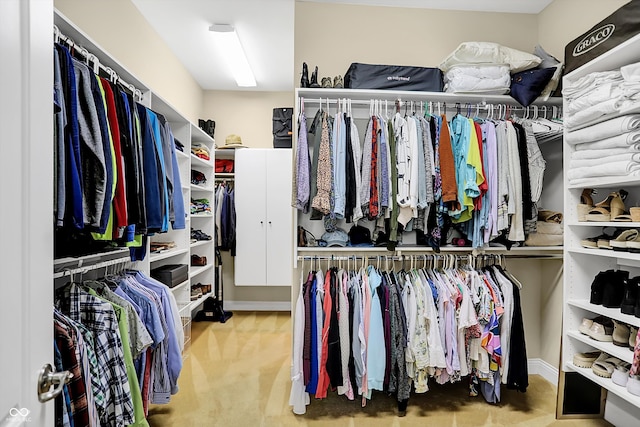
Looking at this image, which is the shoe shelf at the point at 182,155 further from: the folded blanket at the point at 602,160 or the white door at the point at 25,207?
the folded blanket at the point at 602,160

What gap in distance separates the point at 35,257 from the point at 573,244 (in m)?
2.42

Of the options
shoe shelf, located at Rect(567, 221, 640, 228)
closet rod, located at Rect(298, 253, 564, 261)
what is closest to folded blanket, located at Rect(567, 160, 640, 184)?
shoe shelf, located at Rect(567, 221, 640, 228)

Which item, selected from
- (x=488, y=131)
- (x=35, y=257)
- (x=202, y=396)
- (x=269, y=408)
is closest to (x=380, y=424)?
(x=269, y=408)

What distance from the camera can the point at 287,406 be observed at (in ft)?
7.66

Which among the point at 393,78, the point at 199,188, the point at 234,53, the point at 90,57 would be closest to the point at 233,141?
the point at 199,188

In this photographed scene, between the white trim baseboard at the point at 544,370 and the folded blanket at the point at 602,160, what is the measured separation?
1.51 meters

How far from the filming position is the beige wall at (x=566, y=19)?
7.35 feet

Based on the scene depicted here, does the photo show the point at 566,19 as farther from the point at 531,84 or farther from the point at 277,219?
the point at 277,219

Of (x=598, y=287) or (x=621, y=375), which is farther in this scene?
(x=598, y=287)

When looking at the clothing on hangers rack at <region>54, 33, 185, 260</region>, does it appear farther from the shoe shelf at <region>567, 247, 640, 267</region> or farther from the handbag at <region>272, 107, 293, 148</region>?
the handbag at <region>272, 107, 293, 148</region>

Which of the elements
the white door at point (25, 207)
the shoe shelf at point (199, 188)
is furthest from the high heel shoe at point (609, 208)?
the shoe shelf at point (199, 188)

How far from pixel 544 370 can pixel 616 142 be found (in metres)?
1.80

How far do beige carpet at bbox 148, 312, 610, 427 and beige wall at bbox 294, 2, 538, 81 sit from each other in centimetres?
219

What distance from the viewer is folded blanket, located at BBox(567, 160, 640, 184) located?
169cm
